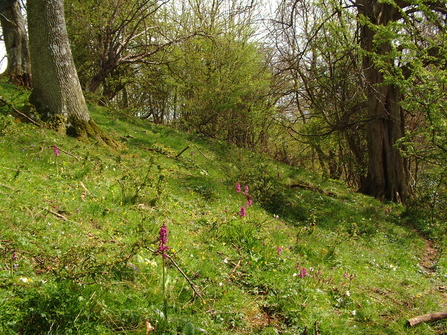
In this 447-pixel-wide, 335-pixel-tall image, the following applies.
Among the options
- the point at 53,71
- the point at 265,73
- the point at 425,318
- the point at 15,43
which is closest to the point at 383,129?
the point at 265,73

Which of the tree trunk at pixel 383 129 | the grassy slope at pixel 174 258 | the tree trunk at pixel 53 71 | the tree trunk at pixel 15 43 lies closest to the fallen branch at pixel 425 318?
the grassy slope at pixel 174 258

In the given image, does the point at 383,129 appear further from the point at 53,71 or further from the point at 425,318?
the point at 53,71

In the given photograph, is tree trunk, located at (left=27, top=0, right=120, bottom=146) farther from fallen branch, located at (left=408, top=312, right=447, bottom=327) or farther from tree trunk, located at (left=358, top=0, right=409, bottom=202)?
tree trunk, located at (left=358, top=0, right=409, bottom=202)

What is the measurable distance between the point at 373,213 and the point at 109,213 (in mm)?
9450

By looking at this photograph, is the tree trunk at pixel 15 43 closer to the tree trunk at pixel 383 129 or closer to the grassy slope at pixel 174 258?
the grassy slope at pixel 174 258

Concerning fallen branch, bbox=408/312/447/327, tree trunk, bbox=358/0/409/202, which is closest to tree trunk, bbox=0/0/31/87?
tree trunk, bbox=358/0/409/202

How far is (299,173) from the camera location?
14.9m

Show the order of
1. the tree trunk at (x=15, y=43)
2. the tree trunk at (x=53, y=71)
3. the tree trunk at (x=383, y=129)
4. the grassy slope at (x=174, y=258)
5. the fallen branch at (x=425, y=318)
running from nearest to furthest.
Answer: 1. the grassy slope at (x=174, y=258)
2. the fallen branch at (x=425, y=318)
3. the tree trunk at (x=53, y=71)
4. the tree trunk at (x=15, y=43)
5. the tree trunk at (x=383, y=129)

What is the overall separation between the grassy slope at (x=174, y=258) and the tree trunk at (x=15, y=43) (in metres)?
5.20

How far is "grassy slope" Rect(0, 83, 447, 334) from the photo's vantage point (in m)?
3.03

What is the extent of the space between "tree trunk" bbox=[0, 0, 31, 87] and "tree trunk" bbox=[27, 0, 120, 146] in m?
4.61

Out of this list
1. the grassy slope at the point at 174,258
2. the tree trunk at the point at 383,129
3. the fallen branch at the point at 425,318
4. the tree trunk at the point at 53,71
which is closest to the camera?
the grassy slope at the point at 174,258

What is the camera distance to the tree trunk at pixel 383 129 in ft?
46.6

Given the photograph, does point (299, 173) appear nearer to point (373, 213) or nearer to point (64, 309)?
point (373, 213)
